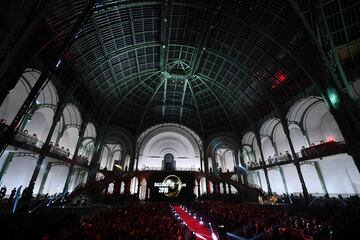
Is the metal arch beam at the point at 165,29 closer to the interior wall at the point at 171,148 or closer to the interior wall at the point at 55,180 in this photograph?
the interior wall at the point at 171,148

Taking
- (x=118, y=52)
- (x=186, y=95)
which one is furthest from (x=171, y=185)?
(x=118, y=52)

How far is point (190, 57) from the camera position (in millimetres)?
29984

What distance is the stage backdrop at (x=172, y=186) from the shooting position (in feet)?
95.7

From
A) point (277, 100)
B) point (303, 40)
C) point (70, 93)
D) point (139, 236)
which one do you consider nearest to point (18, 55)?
point (139, 236)

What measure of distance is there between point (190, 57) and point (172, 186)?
23046mm

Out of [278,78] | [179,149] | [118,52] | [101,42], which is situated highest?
[118,52]

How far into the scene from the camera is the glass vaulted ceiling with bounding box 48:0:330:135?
19.7 metres

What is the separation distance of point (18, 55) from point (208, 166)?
118 ft

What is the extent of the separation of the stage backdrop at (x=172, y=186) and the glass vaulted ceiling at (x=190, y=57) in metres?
12.4

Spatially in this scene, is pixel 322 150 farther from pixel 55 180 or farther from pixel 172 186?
pixel 55 180

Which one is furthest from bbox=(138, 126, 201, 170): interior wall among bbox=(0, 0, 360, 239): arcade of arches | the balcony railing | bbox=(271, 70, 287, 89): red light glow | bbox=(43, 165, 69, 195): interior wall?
bbox=(271, 70, 287, 89): red light glow

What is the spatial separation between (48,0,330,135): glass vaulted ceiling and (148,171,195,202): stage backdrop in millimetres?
12380

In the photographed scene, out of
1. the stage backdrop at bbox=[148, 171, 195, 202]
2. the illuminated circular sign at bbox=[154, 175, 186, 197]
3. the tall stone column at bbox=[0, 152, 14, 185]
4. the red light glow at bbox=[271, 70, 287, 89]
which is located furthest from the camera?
the illuminated circular sign at bbox=[154, 175, 186, 197]

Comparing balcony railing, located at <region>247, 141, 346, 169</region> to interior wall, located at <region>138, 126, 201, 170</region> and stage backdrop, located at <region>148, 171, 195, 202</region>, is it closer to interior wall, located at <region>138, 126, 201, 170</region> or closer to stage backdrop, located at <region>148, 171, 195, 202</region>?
stage backdrop, located at <region>148, 171, 195, 202</region>
